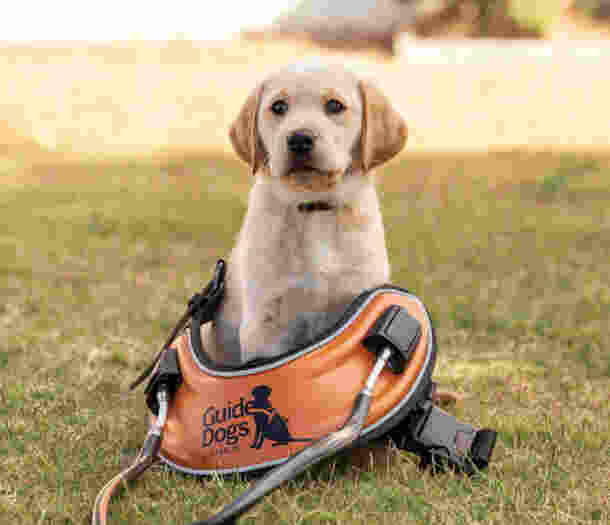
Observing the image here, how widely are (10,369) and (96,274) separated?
2282 millimetres

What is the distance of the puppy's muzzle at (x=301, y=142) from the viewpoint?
8.84ft

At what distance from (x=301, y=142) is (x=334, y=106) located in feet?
0.87

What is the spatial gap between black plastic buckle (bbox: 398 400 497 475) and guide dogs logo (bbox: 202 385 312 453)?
400mm

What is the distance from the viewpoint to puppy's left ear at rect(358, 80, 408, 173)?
294 centimetres

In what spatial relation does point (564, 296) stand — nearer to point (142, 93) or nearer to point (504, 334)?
point (504, 334)

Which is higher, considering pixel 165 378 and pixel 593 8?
pixel 593 8

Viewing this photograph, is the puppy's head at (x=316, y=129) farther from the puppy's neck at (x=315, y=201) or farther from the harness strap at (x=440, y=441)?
the harness strap at (x=440, y=441)

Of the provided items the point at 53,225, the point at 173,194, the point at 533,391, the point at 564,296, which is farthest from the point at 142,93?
the point at 533,391

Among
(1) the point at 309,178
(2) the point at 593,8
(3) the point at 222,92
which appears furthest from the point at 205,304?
(2) the point at 593,8

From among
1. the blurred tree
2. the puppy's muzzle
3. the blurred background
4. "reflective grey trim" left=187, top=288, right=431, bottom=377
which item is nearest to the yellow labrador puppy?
the puppy's muzzle

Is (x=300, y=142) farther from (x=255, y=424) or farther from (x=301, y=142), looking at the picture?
(x=255, y=424)

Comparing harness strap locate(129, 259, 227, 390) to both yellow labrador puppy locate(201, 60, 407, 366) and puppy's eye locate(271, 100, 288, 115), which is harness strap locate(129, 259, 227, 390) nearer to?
yellow labrador puppy locate(201, 60, 407, 366)

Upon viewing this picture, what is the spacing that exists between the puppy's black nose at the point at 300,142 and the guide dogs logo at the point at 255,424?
2.70ft

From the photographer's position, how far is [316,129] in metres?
2.74
